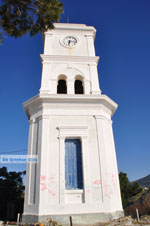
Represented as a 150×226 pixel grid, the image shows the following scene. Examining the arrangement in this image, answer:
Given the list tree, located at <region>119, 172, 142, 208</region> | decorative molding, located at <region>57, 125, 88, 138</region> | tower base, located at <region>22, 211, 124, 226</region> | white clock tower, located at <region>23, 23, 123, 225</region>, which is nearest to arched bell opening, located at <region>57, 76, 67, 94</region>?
white clock tower, located at <region>23, 23, 123, 225</region>

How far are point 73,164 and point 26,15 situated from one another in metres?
8.87

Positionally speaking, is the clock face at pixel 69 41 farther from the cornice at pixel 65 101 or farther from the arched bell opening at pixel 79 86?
the cornice at pixel 65 101

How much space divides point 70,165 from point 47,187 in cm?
189

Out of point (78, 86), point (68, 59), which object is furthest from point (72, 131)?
point (68, 59)

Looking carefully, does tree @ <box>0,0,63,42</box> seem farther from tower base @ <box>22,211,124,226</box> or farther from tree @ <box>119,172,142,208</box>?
tree @ <box>119,172,142,208</box>

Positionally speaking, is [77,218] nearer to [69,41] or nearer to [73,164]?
[73,164]

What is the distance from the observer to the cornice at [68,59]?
16.2 metres

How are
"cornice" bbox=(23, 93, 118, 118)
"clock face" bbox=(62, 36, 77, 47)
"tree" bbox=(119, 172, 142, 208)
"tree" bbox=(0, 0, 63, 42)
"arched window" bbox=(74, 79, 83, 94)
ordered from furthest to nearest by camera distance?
"tree" bbox=(119, 172, 142, 208)
"clock face" bbox=(62, 36, 77, 47)
"arched window" bbox=(74, 79, 83, 94)
"cornice" bbox=(23, 93, 118, 118)
"tree" bbox=(0, 0, 63, 42)

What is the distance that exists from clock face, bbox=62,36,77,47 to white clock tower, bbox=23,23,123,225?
88.4 inches

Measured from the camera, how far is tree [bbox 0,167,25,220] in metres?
16.8

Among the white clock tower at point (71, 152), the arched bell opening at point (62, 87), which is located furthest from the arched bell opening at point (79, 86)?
the arched bell opening at point (62, 87)

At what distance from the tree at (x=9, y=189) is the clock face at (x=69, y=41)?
14.6 meters

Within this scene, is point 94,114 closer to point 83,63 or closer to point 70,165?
point 70,165

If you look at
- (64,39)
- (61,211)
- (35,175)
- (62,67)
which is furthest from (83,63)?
(61,211)
